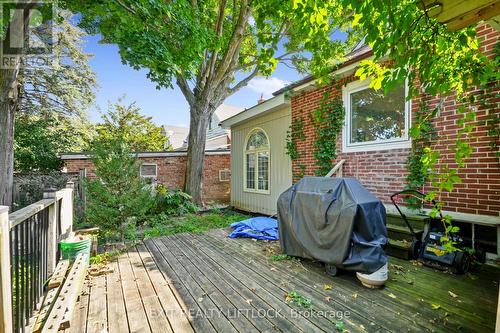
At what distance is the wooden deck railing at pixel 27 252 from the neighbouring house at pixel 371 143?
488 centimetres

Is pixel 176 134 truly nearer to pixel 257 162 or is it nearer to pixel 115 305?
pixel 257 162

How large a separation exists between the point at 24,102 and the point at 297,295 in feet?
46.9

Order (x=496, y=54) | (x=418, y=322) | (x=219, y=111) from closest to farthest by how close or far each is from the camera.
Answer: (x=418, y=322), (x=496, y=54), (x=219, y=111)

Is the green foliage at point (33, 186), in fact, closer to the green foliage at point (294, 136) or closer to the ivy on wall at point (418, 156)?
the green foliage at point (294, 136)

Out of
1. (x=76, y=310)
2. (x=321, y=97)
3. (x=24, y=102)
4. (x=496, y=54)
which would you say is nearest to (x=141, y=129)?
(x=24, y=102)

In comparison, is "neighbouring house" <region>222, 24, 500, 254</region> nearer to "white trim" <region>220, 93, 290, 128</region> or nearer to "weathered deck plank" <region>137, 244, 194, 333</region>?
"white trim" <region>220, 93, 290, 128</region>

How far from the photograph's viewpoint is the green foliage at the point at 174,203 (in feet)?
26.2

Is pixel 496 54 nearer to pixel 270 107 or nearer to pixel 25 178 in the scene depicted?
pixel 270 107

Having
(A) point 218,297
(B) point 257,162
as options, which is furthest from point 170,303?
(B) point 257,162

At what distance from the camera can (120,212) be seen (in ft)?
14.5

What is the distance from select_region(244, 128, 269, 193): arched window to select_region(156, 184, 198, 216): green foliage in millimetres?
2064

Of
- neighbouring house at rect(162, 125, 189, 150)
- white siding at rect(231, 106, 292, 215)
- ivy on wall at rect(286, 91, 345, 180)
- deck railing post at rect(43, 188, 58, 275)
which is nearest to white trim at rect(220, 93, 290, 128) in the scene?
white siding at rect(231, 106, 292, 215)

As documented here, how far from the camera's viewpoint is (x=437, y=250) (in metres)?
2.92

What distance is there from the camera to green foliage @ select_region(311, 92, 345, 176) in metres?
5.20
